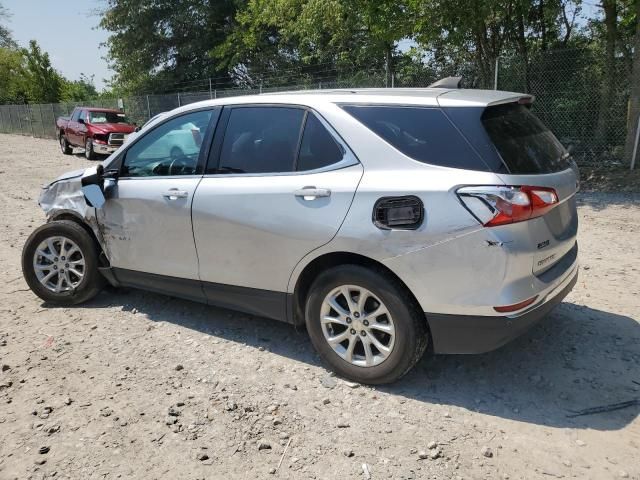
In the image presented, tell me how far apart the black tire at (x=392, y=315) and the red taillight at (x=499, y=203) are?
632 millimetres

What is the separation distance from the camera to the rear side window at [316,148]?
10.9 feet

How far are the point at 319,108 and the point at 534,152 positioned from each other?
134 cm

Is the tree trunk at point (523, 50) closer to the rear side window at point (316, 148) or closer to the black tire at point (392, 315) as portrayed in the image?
the rear side window at point (316, 148)

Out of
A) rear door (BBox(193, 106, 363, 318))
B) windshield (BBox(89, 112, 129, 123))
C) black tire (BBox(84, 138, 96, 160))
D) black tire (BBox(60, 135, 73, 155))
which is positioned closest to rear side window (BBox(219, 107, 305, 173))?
rear door (BBox(193, 106, 363, 318))

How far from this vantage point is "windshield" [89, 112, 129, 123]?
60.8 ft

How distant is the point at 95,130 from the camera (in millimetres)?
17781

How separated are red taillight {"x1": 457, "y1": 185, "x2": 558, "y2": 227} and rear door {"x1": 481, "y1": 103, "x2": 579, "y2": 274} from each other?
0.06m

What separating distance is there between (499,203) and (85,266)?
350 centimetres

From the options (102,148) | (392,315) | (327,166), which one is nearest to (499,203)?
(392,315)

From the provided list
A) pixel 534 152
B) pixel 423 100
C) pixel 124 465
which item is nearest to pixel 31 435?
pixel 124 465

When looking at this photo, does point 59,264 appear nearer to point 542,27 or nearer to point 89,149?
point 542,27

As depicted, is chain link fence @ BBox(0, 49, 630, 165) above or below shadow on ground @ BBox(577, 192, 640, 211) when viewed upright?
above

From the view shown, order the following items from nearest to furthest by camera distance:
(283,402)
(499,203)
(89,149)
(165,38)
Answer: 1. (499,203)
2. (283,402)
3. (89,149)
4. (165,38)

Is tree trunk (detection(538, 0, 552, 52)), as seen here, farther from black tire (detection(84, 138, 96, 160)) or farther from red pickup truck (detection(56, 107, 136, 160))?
black tire (detection(84, 138, 96, 160))
